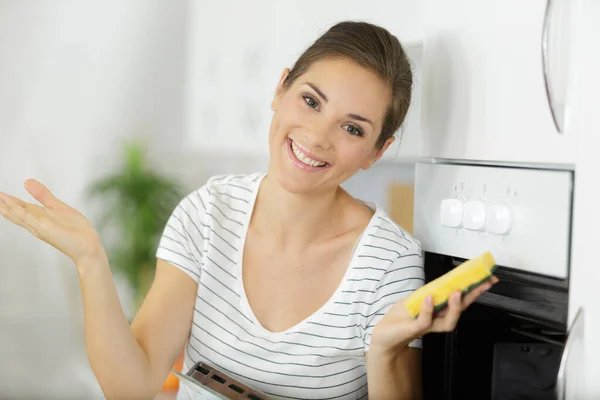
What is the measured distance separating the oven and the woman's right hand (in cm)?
45

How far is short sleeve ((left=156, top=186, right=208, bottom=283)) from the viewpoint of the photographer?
1062 mm

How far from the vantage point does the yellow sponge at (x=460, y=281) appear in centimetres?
76

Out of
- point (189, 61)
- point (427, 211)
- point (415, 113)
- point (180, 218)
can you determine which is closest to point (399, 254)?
point (427, 211)

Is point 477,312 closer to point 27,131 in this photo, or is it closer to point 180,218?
point 180,218

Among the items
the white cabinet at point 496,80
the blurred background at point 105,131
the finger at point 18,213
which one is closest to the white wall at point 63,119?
the blurred background at point 105,131

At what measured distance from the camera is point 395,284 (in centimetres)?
100

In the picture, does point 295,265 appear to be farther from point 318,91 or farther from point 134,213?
point 134,213

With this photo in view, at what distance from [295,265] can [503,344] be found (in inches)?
13.2

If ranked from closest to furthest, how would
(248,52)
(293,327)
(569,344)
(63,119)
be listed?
(569,344)
(293,327)
(248,52)
(63,119)

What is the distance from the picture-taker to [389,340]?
2.86 feet

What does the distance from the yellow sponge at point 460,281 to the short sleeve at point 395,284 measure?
0.19m

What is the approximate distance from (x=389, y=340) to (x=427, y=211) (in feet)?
0.71

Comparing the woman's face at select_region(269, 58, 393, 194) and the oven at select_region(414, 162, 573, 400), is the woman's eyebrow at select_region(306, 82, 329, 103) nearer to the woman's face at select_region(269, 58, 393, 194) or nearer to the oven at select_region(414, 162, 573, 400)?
the woman's face at select_region(269, 58, 393, 194)

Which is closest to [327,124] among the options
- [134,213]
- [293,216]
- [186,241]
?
[293,216]
